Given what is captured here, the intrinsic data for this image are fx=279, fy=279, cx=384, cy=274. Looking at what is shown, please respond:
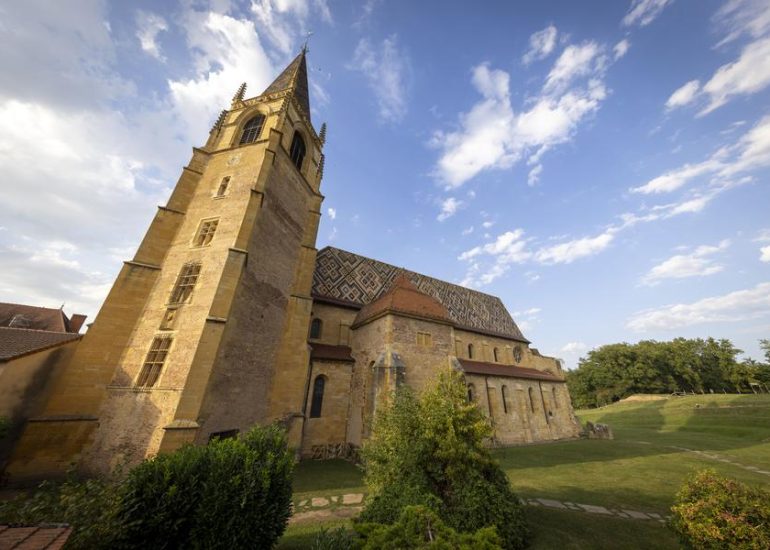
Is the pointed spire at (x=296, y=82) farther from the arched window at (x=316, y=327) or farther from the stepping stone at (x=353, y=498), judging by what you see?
the stepping stone at (x=353, y=498)

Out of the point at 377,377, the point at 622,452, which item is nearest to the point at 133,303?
the point at 377,377

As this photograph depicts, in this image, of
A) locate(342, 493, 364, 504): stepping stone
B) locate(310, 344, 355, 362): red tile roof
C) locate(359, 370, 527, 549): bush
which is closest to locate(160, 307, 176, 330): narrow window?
locate(310, 344, 355, 362): red tile roof

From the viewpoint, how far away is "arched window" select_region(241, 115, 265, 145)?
1725 centimetres

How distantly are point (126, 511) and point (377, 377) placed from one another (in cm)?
1013

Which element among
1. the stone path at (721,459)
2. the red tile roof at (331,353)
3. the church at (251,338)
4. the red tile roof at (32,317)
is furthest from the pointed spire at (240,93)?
the stone path at (721,459)

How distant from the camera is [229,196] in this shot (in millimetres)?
14148

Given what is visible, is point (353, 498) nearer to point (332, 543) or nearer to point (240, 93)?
point (332, 543)

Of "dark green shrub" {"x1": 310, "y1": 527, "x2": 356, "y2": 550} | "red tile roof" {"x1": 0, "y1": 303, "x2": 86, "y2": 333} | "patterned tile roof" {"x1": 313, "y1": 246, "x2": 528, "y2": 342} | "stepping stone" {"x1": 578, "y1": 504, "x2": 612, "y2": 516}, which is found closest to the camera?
"dark green shrub" {"x1": 310, "y1": 527, "x2": 356, "y2": 550}

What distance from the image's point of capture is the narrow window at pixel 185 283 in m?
11.7

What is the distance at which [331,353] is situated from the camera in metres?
16.3

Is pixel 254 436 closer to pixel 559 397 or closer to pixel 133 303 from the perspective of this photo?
pixel 133 303

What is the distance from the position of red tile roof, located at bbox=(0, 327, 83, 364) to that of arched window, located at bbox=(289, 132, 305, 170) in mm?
13979

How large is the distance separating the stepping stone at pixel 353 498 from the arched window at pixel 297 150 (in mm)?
17473

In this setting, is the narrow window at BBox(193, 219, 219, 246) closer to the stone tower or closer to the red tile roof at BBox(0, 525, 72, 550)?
the stone tower
